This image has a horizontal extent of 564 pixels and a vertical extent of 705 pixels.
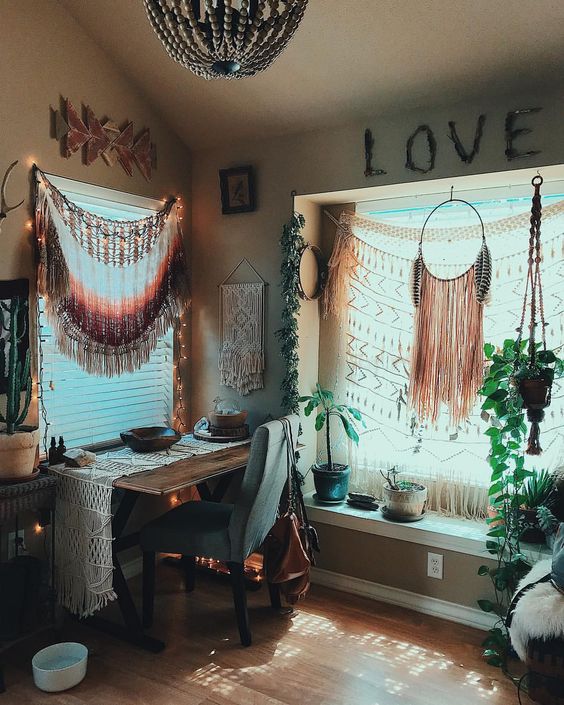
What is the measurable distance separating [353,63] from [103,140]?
4.21 ft

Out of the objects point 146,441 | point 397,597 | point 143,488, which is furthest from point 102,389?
point 397,597

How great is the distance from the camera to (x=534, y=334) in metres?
2.71

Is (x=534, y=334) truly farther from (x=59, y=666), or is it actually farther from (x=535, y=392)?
(x=59, y=666)

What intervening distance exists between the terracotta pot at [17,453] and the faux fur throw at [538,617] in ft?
6.45

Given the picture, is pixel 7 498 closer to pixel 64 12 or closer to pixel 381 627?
pixel 381 627

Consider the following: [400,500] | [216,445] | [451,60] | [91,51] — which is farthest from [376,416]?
[91,51]

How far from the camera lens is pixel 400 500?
121 inches

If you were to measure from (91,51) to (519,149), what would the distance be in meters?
2.09

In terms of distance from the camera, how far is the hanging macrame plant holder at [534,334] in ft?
8.26

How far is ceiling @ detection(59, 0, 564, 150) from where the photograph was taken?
241cm

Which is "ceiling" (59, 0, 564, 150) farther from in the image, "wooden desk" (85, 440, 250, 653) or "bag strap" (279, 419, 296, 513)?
"wooden desk" (85, 440, 250, 653)

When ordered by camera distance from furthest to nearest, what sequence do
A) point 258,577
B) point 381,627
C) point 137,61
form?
point 258,577 → point 137,61 → point 381,627

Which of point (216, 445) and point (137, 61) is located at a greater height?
point (137, 61)

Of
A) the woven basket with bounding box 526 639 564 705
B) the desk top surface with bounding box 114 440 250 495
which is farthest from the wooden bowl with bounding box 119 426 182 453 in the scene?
the woven basket with bounding box 526 639 564 705
